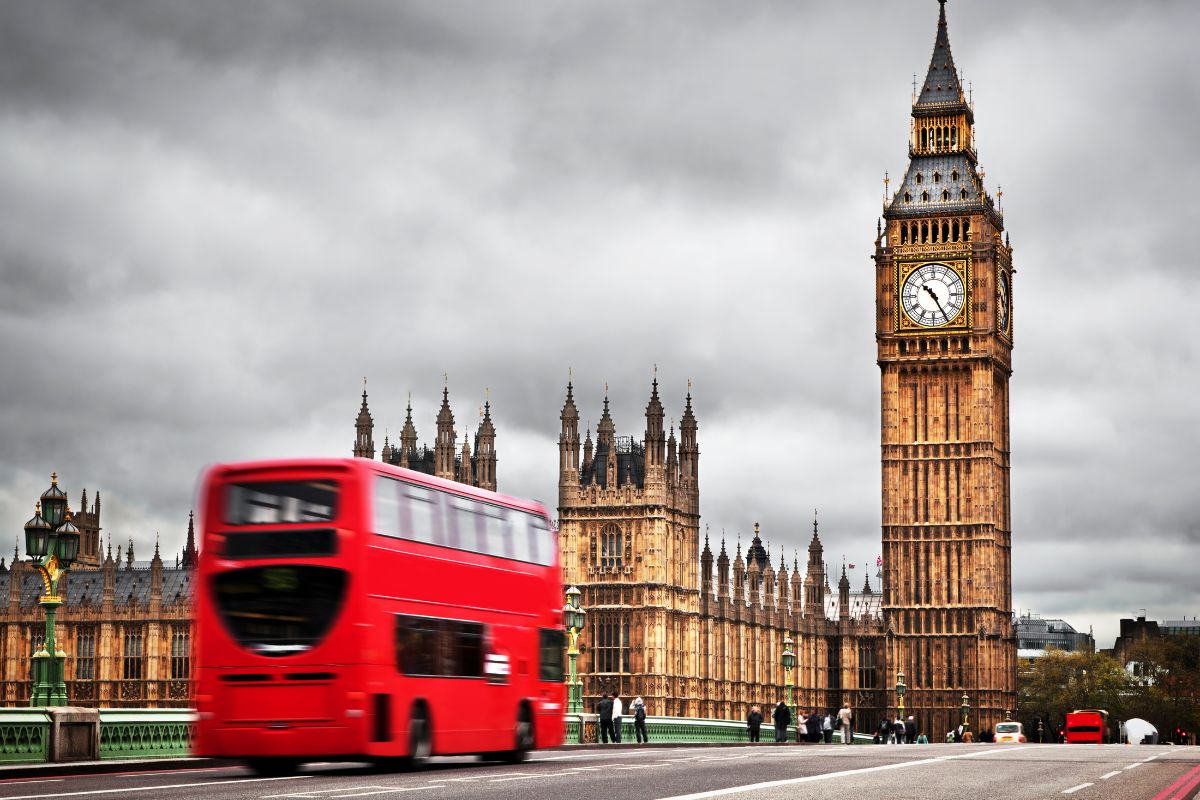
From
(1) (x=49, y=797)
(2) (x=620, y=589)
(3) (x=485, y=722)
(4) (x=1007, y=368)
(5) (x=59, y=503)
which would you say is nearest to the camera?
(1) (x=49, y=797)

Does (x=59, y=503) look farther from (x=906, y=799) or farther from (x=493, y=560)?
(x=906, y=799)

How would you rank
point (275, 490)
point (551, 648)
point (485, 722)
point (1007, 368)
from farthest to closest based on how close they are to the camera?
1. point (1007, 368)
2. point (551, 648)
3. point (485, 722)
4. point (275, 490)

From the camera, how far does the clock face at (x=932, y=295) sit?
101 meters

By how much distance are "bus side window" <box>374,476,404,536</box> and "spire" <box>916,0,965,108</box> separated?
8590 cm

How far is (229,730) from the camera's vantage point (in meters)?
23.5

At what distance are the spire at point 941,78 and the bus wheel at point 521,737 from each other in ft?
269

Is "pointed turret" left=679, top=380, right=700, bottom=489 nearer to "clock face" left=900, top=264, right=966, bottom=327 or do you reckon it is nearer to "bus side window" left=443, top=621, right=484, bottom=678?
"clock face" left=900, top=264, right=966, bottom=327

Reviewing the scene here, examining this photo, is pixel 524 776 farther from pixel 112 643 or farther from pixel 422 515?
pixel 112 643

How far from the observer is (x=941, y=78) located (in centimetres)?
10738

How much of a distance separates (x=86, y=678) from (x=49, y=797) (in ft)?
268

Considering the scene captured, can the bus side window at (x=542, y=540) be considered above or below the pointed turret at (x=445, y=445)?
below

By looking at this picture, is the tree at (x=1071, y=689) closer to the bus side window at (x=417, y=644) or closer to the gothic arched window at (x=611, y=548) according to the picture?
the gothic arched window at (x=611, y=548)

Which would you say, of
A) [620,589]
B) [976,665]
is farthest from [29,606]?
[976,665]

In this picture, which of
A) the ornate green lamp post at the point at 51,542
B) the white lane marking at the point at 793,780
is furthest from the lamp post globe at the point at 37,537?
the white lane marking at the point at 793,780
